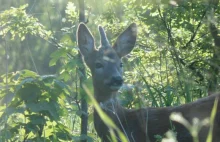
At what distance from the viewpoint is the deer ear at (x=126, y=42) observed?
7.74 m

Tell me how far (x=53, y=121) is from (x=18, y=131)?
0.48m

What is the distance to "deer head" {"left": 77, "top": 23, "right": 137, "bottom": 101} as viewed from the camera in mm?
6965

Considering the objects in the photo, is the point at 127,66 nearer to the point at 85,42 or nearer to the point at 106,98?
the point at 85,42

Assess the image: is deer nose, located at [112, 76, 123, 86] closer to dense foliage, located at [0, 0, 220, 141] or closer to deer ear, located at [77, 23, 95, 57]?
dense foliage, located at [0, 0, 220, 141]

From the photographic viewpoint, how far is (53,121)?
637cm

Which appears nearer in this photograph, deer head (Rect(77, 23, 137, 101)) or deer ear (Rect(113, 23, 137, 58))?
deer head (Rect(77, 23, 137, 101))

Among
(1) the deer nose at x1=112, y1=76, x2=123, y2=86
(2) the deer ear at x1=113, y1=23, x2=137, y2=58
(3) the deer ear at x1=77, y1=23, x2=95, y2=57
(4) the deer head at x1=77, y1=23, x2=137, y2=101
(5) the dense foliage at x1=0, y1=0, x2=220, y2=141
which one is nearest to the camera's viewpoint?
(5) the dense foliage at x1=0, y1=0, x2=220, y2=141

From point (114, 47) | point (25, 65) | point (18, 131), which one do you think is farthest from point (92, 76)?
point (25, 65)

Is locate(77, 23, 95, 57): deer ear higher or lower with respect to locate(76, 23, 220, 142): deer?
higher

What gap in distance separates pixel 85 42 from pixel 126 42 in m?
0.55

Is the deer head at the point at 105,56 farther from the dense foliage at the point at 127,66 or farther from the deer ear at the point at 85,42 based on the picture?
the dense foliage at the point at 127,66

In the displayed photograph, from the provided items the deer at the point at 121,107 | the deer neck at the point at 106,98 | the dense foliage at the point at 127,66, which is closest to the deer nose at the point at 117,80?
the deer at the point at 121,107

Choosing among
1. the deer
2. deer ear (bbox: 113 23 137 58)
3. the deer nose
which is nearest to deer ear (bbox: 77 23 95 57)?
the deer

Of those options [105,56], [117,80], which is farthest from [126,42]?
[117,80]
